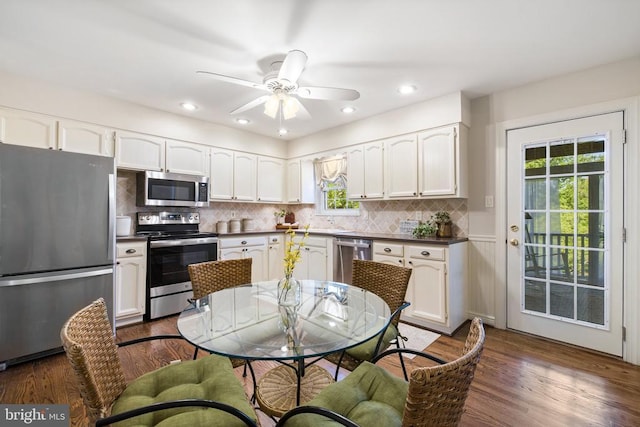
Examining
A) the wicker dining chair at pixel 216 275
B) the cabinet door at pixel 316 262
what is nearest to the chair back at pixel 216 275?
the wicker dining chair at pixel 216 275

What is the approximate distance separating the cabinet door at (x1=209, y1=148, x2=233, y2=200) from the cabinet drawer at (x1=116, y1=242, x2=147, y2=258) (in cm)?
112

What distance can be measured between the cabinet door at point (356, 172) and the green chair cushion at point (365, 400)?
110 inches

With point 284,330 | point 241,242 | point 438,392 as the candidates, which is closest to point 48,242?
point 241,242

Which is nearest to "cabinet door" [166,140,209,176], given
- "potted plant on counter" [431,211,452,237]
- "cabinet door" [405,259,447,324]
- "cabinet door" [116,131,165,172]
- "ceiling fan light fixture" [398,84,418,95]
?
"cabinet door" [116,131,165,172]

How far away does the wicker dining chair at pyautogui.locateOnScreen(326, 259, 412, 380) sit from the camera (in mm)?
1661

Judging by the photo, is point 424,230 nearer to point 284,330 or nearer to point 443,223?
point 443,223

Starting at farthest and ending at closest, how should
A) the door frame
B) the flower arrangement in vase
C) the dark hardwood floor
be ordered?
the door frame, the dark hardwood floor, the flower arrangement in vase

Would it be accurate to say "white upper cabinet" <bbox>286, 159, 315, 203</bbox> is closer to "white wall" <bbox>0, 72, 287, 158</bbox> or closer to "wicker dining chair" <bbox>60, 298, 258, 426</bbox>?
"white wall" <bbox>0, 72, 287, 158</bbox>

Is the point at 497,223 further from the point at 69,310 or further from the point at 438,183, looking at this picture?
the point at 69,310

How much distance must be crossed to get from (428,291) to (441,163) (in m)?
1.36

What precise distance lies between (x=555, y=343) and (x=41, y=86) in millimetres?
5355

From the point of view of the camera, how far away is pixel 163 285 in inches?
133

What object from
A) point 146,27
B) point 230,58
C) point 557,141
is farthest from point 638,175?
point 146,27

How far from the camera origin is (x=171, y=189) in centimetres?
367
